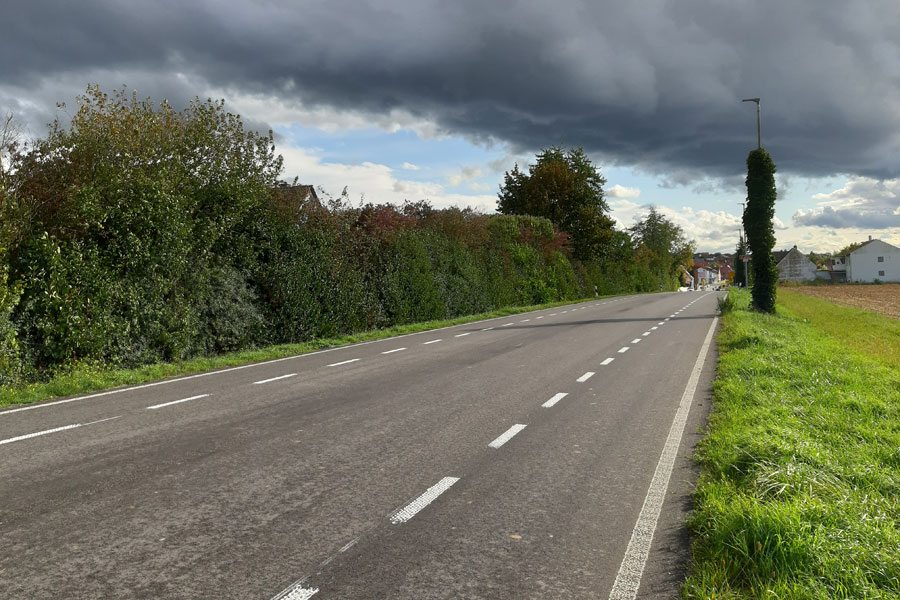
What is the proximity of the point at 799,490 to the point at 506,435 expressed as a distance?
293 cm

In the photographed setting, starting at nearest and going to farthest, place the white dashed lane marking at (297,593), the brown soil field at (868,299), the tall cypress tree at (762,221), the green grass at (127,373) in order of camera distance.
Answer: the white dashed lane marking at (297,593)
the green grass at (127,373)
the tall cypress tree at (762,221)
the brown soil field at (868,299)

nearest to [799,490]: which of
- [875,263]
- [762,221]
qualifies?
[762,221]

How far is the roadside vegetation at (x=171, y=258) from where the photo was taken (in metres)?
10.7

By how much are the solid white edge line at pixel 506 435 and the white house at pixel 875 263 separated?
410 feet

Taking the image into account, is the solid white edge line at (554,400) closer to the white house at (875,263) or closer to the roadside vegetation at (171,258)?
the roadside vegetation at (171,258)

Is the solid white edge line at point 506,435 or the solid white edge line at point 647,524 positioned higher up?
the solid white edge line at point 506,435

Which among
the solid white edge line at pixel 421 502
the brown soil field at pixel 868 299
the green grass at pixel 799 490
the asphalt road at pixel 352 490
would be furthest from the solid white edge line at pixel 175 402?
the brown soil field at pixel 868 299

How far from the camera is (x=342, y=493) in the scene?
16.5 ft

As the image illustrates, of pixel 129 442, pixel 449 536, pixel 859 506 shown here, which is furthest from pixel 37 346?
pixel 859 506

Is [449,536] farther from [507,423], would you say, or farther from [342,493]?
[507,423]

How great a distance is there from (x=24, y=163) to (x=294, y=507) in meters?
9.86

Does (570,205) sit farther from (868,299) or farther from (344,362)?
(344,362)

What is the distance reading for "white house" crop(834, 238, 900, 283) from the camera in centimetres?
11212

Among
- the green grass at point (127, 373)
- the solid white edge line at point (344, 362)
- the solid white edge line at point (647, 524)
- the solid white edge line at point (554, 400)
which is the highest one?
the green grass at point (127, 373)
